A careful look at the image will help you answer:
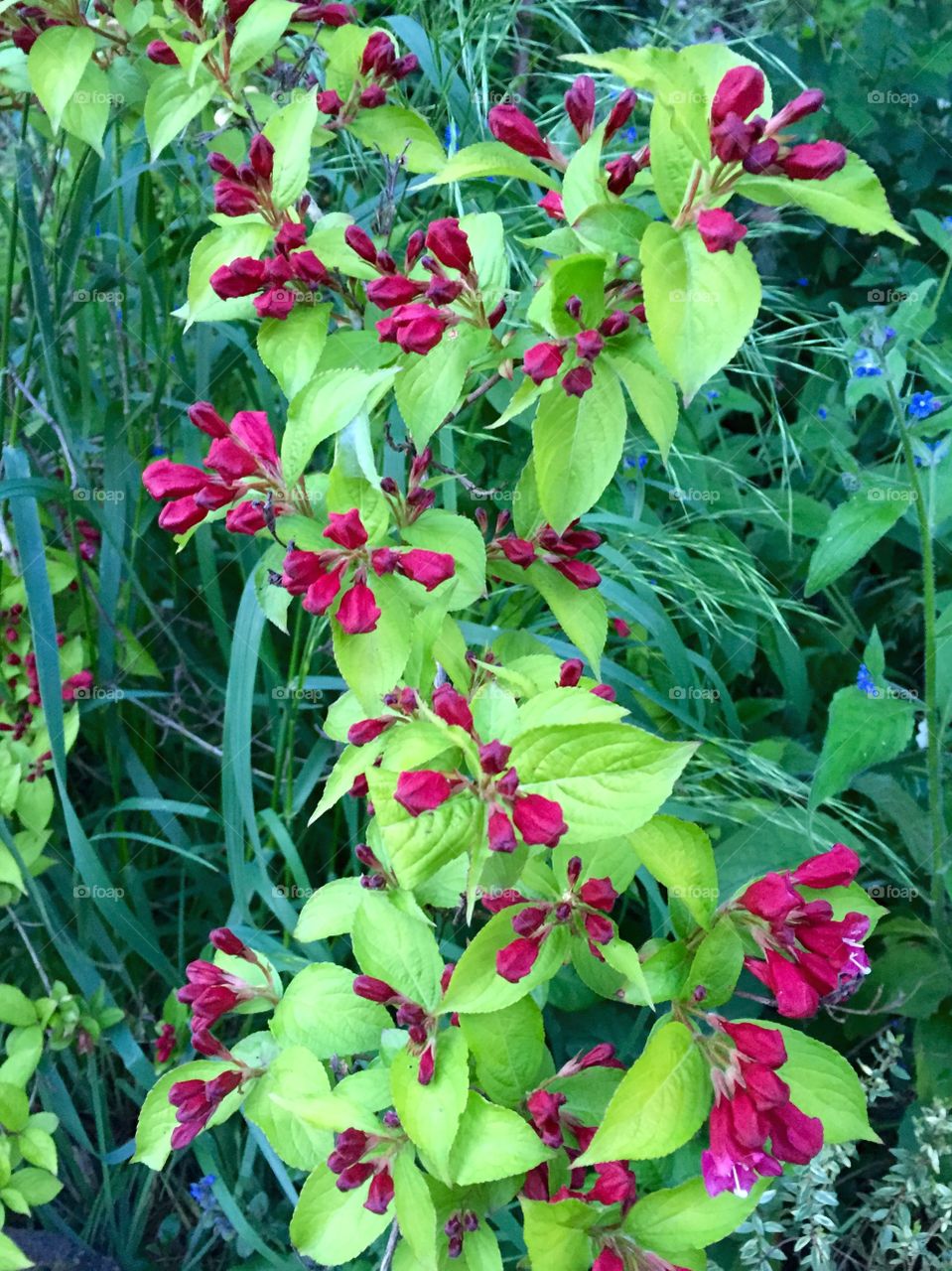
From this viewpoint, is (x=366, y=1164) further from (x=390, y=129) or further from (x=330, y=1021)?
(x=390, y=129)

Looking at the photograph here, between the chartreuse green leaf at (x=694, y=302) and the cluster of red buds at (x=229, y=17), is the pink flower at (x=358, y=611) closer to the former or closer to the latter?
the chartreuse green leaf at (x=694, y=302)

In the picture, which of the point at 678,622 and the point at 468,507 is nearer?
the point at 468,507

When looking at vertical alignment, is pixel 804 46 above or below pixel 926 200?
above

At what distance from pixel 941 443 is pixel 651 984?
73 centimetres

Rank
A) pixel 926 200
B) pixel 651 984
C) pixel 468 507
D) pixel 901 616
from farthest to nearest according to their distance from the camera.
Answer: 1. pixel 926 200
2. pixel 901 616
3. pixel 468 507
4. pixel 651 984

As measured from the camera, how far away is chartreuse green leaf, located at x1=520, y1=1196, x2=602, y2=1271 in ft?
2.13

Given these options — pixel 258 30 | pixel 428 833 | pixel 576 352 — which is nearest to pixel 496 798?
pixel 428 833

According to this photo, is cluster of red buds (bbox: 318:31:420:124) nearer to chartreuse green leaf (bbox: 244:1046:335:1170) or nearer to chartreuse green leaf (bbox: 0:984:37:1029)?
chartreuse green leaf (bbox: 244:1046:335:1170)

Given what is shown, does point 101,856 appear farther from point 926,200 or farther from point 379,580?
point 926,200

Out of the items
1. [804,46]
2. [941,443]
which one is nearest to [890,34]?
[804,46]

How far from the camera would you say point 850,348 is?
3.61ft

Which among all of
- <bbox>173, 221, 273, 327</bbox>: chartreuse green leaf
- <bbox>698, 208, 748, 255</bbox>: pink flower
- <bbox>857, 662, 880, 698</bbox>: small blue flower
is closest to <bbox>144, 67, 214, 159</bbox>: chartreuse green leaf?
<bbox>173, 221, 273, 327</bbox>: chartreuse green leaf

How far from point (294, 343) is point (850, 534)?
0.53 m

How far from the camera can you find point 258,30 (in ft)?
2.64
